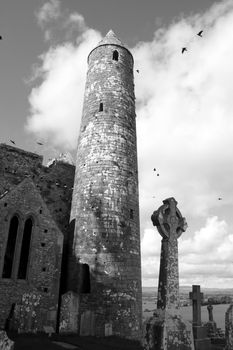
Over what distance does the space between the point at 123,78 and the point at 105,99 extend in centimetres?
207

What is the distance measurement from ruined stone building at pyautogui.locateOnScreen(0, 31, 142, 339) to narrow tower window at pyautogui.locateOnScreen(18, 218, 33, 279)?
45 mm

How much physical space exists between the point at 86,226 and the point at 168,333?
33.4 ft

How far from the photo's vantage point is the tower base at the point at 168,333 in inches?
247

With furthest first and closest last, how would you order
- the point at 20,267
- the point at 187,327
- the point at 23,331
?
the point at 20,267 → the point at 23,331 → the point at 187,327

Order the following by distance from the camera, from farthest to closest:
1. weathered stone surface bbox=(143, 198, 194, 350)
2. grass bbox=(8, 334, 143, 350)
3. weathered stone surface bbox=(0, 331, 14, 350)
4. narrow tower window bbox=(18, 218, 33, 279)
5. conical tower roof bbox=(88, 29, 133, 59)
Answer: conical tower roof bbox=(88, 29, 133, 59) → narrow tower window bbox=(18, 218, 33, 279) → grass bbox=(8, 334, 143, 350) → weathered stone surface bbox=(143, 198, 194, 350) → weathered stone surface bbox=(0, 331, 14, 350)

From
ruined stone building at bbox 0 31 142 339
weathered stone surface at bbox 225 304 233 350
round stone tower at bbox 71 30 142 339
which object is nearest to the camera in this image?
weathered stone surface at bbox 225 304 233 350

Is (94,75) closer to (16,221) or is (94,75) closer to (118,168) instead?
(118,168)

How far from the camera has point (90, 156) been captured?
1770 centimetres

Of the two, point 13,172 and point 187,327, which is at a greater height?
point 13,172

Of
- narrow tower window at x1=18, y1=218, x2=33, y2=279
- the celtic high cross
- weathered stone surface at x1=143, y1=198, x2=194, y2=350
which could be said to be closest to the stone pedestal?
weathered stone surface at x1=143, y1=198, x2=194, y2=350

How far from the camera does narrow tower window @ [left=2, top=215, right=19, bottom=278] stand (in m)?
14.3

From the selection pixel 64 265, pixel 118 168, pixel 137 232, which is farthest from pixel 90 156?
pixel 64 265

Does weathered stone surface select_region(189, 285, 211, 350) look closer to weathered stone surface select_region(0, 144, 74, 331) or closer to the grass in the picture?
the grass

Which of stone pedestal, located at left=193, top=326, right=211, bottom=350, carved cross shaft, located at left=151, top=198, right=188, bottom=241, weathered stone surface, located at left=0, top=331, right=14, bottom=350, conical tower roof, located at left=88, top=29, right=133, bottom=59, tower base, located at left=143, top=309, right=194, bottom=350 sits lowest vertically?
stone pedestal, located at left=193, top=326, right=211, bottom=350
